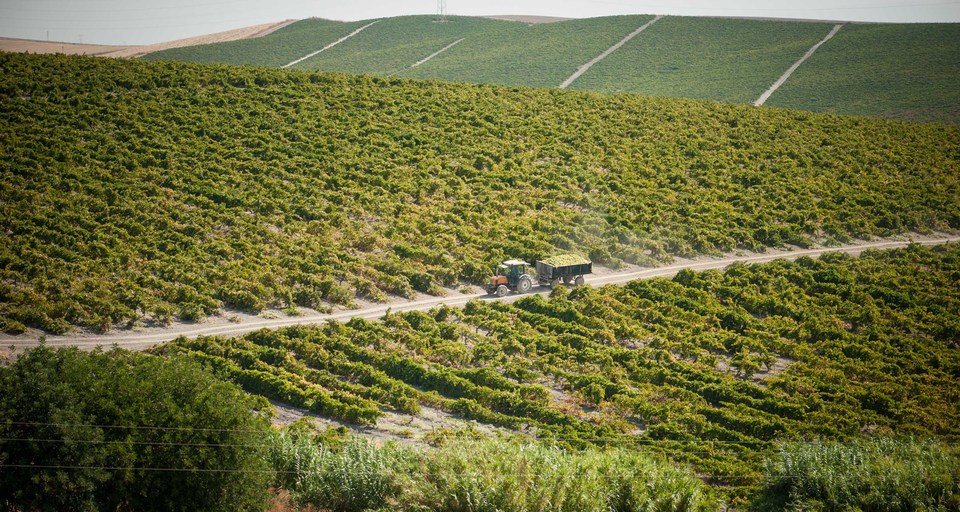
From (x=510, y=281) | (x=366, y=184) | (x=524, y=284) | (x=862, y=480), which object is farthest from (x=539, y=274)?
(x=862, y=480)

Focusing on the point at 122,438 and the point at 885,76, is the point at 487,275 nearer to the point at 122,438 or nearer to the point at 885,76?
the point at 122,438

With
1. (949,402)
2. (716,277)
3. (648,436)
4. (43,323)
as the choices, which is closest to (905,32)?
(716,277)

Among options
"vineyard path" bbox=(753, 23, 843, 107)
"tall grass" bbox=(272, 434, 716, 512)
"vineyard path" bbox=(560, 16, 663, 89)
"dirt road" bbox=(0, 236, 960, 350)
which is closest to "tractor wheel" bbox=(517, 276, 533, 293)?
"dirt road" bbox=(0, 236, 960, 350)

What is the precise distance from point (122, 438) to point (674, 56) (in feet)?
390

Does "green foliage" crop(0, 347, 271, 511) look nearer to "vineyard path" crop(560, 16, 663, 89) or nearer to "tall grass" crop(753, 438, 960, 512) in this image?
"tall grass" crop(753, 438, 960, 512)

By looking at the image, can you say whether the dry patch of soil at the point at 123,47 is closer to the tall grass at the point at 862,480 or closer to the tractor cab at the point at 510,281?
the tractor cab at the point at 510,281

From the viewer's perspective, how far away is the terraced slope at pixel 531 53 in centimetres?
12056

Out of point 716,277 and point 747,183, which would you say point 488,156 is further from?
point 716,277

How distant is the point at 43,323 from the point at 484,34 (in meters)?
125

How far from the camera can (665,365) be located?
119 feet

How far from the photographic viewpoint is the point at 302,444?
24438 millimetres

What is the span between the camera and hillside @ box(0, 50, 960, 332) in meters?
42.6

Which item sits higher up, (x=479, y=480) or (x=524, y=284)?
(x=479, y=480)

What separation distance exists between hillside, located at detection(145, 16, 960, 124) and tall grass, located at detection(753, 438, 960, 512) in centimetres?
8130
